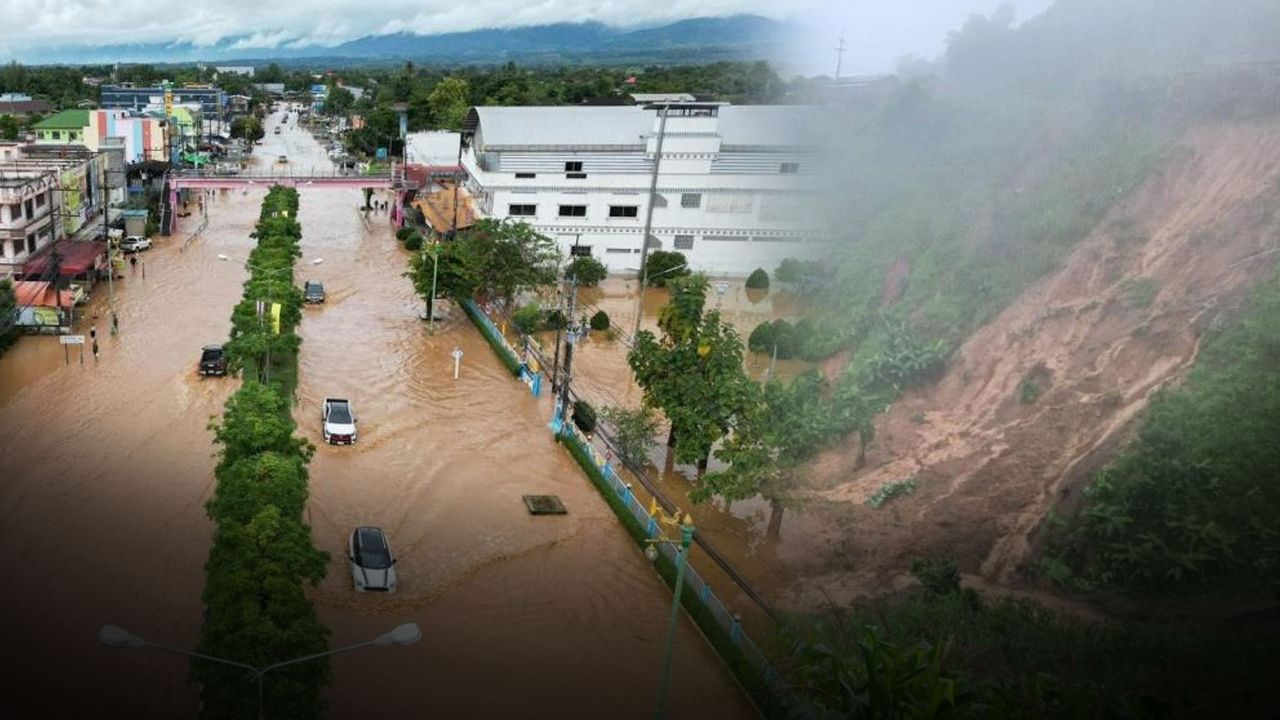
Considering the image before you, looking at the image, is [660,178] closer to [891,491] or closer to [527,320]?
[527,320]

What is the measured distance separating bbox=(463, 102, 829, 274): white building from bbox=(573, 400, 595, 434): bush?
19.5 metres

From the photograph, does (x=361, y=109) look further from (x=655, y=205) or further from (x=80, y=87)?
(x=655, y=205)

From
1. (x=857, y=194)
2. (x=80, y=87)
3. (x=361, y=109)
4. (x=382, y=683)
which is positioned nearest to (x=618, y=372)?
(x=857, y=194)

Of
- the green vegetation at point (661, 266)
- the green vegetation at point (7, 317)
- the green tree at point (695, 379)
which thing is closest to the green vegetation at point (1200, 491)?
the green tree at point (695, 379)

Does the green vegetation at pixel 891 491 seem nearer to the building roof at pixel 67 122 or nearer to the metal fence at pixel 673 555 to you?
the metal fence at pixel 673 555

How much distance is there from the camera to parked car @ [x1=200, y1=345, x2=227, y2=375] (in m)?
28.3

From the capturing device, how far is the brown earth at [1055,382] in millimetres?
17594

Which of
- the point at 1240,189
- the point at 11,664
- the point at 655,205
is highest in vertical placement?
the point at 1240,189

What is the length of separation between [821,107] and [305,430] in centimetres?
2669

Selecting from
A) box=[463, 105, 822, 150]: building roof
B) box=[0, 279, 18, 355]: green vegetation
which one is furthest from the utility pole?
box=[0, 279, 18, 355]: green vegetation

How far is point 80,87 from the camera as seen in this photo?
116062 mm

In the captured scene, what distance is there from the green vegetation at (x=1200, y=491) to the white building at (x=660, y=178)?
26594 mm

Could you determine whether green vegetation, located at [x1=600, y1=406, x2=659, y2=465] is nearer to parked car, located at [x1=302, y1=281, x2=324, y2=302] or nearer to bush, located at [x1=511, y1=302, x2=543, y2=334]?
bush, located at [x1=511, y1=302, x2=543, y2=334]

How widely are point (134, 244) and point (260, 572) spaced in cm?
3681
